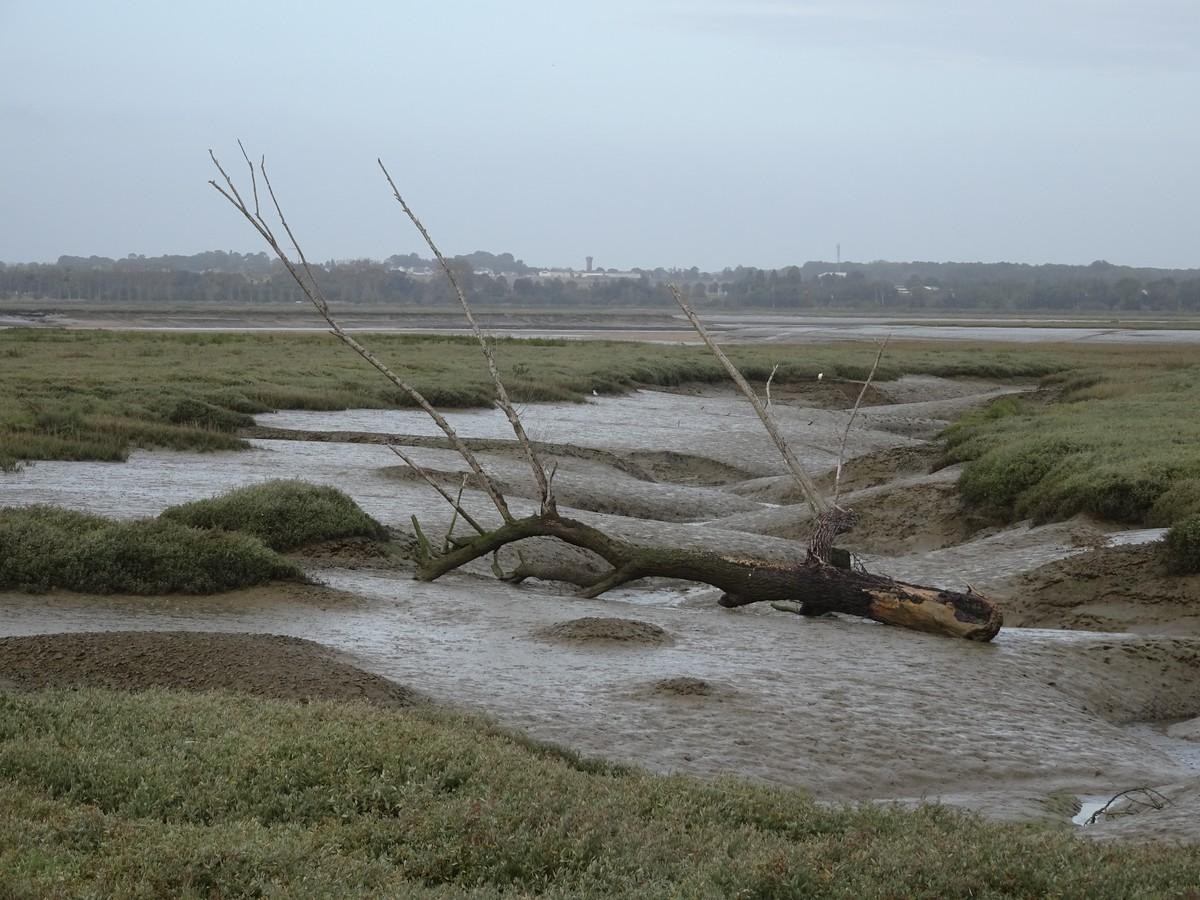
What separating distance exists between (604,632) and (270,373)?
26908mm

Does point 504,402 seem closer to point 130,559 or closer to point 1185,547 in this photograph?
point 130,559

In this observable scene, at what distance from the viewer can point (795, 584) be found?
1402 centimetres

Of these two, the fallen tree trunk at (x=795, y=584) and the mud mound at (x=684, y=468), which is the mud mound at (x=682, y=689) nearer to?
the fallen tree trunk at (x=795, y=584)

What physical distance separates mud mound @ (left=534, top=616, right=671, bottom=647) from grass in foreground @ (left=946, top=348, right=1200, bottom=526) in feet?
22.5

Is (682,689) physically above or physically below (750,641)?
above

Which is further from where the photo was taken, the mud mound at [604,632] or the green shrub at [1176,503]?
the green shrub at [1176,503]

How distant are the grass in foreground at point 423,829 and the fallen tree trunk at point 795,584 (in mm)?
5880

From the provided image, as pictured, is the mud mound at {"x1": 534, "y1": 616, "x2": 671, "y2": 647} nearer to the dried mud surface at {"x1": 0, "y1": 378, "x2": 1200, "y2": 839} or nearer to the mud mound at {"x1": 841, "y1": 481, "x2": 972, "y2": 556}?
the dried mud surface at {"x1": 0, "y1": 378, "x2": 1200, "y2": 839}

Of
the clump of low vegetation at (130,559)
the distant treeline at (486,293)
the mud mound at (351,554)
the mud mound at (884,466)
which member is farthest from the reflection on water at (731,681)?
the distant treeline at (486,293)

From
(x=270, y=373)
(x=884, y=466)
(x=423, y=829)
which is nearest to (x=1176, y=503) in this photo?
(x=884, y=466)

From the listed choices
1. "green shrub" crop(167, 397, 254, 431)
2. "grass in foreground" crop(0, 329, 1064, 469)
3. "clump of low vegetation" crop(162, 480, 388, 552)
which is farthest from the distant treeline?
"clump of low vegetation" crop(162, 480, 388, 552)

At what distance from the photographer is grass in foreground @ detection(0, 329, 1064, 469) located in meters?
24.6

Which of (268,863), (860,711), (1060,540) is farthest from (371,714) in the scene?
(1060,540)

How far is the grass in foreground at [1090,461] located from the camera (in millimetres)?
17672
